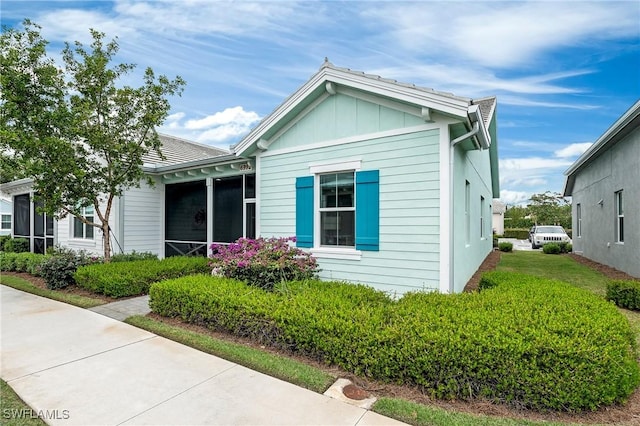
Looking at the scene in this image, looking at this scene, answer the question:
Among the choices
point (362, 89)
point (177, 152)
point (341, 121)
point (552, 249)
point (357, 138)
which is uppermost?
point (177, 152)

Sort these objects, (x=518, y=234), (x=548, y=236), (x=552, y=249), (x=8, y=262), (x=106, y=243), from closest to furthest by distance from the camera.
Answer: (x=106, y=243) → (x=8, y=262) → (x=552, y=249) → (x=548, y=236) → (x=518, y=234)

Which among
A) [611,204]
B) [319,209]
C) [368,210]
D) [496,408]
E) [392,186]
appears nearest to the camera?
[496,408]

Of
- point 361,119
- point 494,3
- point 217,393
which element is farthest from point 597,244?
point 217,393

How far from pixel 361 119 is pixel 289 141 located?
1.93m

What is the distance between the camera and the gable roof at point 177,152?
39.9 ft

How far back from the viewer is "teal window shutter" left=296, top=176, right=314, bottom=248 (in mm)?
7535

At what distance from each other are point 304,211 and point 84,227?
388 inches

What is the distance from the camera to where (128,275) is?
7703mm

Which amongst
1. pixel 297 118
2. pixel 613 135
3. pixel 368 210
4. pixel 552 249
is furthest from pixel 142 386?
pixel 552 249

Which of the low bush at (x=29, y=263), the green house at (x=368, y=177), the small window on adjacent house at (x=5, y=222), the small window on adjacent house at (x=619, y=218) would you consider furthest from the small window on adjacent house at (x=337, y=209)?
the small window on adjacent house at (x=5, y=222)

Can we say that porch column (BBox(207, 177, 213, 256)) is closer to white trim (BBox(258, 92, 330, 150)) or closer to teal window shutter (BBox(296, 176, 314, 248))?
white trim (BBox(258, 92, 330, 150))

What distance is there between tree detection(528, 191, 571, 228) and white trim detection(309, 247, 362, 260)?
37.9m

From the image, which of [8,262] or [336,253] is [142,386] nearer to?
[336,253]

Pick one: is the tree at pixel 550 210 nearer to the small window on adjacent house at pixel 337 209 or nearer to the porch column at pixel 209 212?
the small window on adjacent house at pixel 337 209
